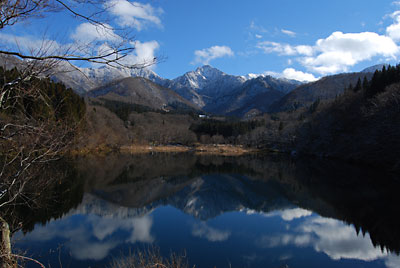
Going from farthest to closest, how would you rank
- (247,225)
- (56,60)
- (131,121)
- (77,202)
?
(131,121)
(77,202)
(247,225)
(56,60)

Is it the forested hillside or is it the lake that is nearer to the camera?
the lake

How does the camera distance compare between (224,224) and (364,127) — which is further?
(364,127)

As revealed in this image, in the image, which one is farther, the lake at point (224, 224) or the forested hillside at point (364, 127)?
the forested hillside at point (364, 127)

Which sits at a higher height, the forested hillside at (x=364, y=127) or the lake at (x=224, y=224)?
the forested hillside at (x=364, y=127)

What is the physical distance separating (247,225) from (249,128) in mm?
101100

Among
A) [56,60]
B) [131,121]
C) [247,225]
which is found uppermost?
[131,121]

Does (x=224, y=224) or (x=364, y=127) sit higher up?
(x=364, y=127)

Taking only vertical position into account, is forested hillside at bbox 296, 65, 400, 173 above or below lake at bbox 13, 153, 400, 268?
above

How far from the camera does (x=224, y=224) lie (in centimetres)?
1416

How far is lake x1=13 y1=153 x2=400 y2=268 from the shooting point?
382 inches

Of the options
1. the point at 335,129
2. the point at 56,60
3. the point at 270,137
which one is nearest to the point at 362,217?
the point at 56,60

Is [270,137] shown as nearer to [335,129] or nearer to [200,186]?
[335,129]

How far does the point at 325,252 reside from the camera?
10.3 m

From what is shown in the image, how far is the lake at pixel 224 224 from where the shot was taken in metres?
9.71
